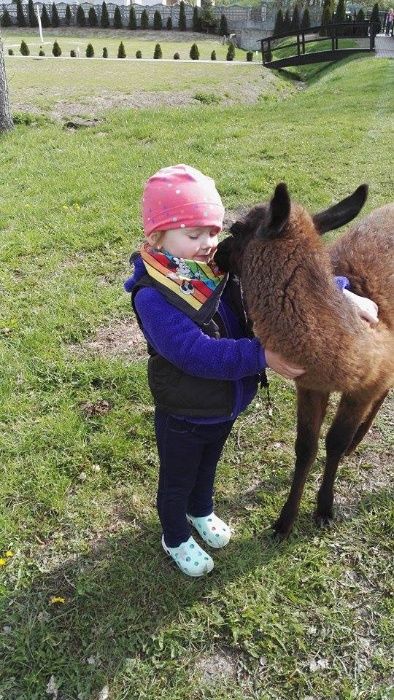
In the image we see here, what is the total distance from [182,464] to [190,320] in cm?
75

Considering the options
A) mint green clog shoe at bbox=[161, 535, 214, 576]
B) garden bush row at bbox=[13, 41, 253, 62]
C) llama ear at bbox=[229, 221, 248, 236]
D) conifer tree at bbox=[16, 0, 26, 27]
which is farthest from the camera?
conifer tree at bbox=[16, 0, 26, 27]

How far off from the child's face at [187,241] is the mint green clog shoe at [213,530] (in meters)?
1.54

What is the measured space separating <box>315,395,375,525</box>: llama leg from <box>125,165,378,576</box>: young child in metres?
0.53

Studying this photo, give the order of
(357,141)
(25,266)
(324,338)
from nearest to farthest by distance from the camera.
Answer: (324,338), (25,266), (357,141)

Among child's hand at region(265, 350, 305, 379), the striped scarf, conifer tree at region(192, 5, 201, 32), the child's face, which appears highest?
conifer tree at region(192, 5, 201, 32)

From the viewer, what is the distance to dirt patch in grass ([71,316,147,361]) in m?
4.62

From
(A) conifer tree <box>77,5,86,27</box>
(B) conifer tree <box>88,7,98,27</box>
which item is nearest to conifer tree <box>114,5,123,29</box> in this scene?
(B) conifer tree <box>88,7,98,27</box>

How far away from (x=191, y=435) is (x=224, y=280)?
0.70m

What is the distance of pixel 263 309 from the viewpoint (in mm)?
2098

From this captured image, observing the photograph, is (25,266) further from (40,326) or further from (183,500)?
(183,500)

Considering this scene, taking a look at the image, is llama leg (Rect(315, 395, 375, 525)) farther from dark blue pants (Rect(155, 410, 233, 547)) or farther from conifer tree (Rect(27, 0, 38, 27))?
conifer tree (Rect(27, 0, 38, 27))

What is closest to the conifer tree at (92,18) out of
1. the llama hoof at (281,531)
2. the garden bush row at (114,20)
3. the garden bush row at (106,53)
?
the garden bush row at (114,20)

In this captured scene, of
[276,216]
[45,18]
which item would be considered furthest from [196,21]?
[276,216]

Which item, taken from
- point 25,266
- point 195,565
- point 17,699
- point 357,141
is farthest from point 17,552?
point 357,141
